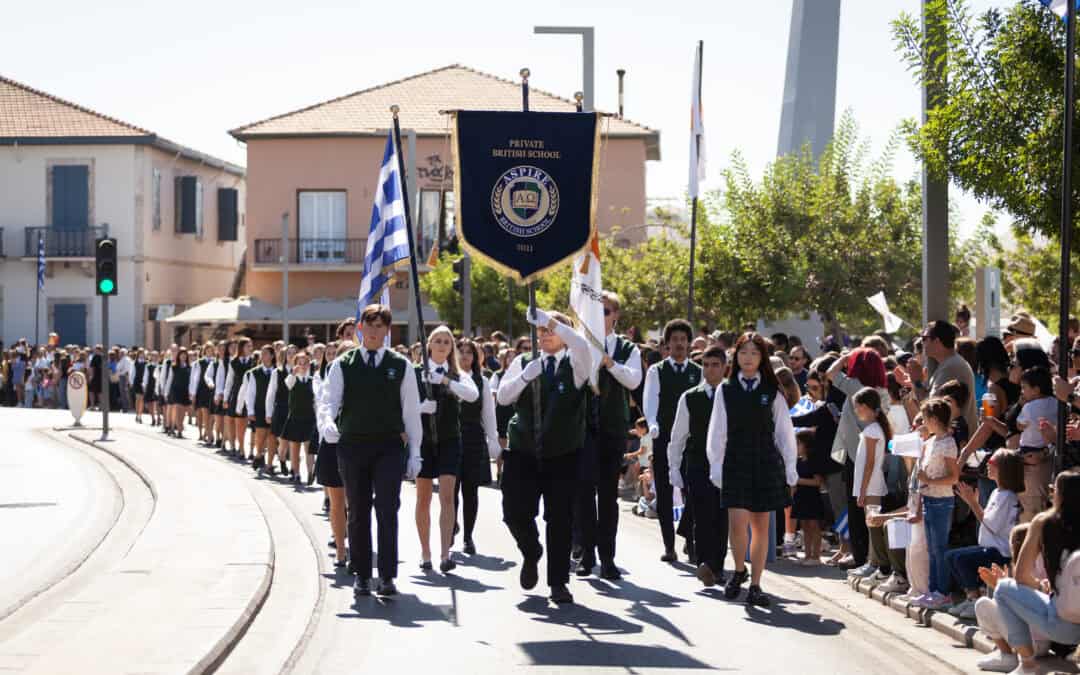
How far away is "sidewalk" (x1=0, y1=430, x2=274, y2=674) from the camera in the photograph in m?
8.05

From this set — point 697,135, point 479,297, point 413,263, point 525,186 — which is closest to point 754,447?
point 525,186

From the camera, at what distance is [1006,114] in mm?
12242

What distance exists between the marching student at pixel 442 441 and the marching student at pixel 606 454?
1.03 metres

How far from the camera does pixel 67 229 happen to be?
5203cm

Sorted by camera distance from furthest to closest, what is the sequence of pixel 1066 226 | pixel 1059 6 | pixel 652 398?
pixel 652 398 < pixel 1059 6 < pixel 1066 226

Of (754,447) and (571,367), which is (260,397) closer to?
(571,367)

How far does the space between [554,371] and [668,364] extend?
2.36 meters

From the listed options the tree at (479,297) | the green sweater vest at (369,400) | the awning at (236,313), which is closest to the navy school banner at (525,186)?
the green sweater vest at (369,400)

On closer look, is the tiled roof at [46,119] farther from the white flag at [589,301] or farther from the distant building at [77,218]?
the white flag at [589,301]

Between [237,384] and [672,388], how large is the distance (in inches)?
514

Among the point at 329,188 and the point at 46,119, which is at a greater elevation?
the point at 46,119

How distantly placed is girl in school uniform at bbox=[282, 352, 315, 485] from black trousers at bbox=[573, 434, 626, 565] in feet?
23.9

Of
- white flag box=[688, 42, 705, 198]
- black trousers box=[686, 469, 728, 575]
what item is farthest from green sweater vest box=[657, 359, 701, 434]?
white flag box=[688, 42, 705, 198]

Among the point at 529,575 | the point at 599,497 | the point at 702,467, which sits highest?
the point at 702,467
